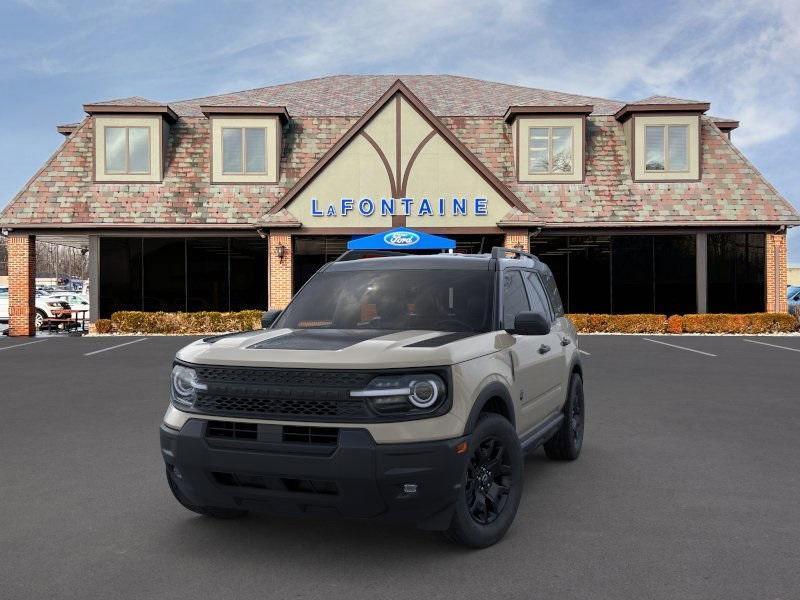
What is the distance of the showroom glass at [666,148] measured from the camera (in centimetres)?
2478

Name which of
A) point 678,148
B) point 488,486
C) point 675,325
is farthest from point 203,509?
point 678,148

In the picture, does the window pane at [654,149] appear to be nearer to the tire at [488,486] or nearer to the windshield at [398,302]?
the windshield at [398,302]

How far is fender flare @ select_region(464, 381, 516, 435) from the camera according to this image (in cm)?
426

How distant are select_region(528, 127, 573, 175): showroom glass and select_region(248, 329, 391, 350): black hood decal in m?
20.7

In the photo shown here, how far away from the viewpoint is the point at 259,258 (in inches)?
969

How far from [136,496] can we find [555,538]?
316cm

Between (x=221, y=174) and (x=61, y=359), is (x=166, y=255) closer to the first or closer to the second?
(x=221, y=174)

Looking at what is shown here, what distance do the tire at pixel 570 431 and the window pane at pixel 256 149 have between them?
757 inches

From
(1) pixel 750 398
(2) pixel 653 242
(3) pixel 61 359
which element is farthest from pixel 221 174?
(1) pixel 750 398

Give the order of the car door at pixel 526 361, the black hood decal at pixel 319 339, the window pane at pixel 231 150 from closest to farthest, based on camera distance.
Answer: the black hood decal at pixel 319 339
the car door at pixel 526 361
the window pane at pixel 231 150

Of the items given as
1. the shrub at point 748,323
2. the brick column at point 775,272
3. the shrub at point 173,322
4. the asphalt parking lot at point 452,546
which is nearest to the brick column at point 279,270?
the shrub at point 173,322

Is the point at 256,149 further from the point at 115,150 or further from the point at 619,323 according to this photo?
the point at 619,323

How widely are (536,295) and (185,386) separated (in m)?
3.28

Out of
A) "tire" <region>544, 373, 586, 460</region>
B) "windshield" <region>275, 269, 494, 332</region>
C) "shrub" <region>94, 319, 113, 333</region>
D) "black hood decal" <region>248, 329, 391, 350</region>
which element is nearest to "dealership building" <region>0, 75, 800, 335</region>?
"shrub" <region>94, 319, 113, 333</region>
